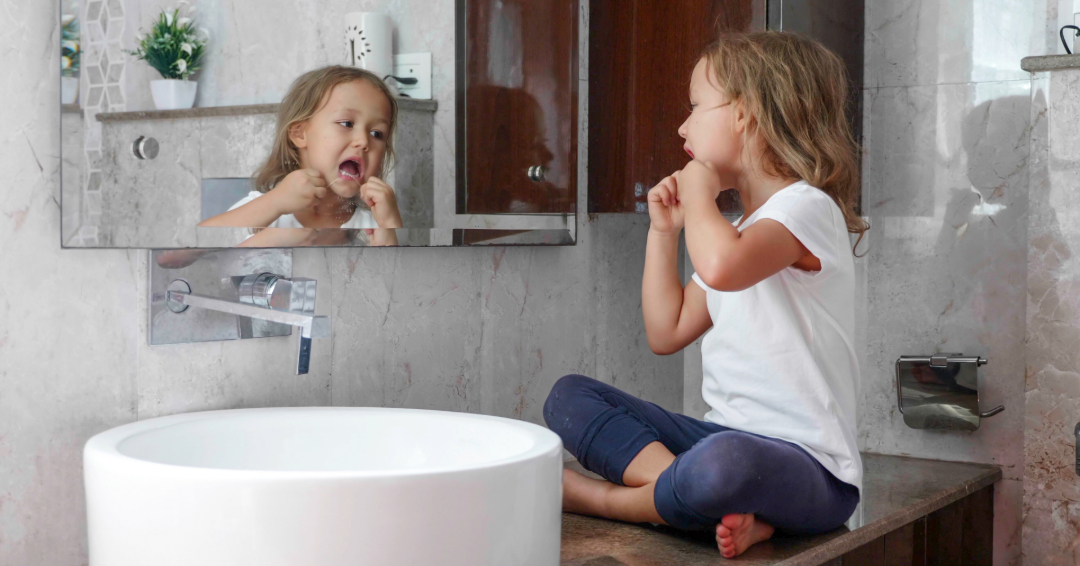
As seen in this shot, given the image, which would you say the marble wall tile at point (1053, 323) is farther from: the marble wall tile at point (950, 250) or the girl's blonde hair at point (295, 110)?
the girl's blonde hair at point (295, 110)

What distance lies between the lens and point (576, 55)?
1.53 meters

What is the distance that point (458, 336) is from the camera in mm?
1393

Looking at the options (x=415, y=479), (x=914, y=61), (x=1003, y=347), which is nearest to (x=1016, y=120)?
(x=914, y=61)

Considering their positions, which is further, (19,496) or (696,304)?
(696,304)

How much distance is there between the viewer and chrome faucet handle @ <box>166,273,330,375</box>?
1.01 meters

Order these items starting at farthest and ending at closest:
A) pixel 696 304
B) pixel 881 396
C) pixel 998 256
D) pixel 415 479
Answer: pixel 881 396
pixel 998 256
pixel 696 304
pixel 415 479

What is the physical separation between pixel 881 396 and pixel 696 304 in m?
0.61

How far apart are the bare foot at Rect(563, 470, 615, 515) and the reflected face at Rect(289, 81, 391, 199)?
45cm

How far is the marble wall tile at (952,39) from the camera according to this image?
1.63m

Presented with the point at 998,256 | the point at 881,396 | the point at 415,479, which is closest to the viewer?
the point at 415,479

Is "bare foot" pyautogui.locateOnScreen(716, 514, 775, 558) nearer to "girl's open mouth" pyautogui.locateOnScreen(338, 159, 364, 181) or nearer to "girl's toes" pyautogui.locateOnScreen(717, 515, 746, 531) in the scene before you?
"girl's toes" pyautogui.locateOnScreen(717, 515, 746, 531)

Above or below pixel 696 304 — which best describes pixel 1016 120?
above

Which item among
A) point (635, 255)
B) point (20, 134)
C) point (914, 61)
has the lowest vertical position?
point (635, 255)

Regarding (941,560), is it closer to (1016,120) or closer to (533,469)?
(1016,120)
